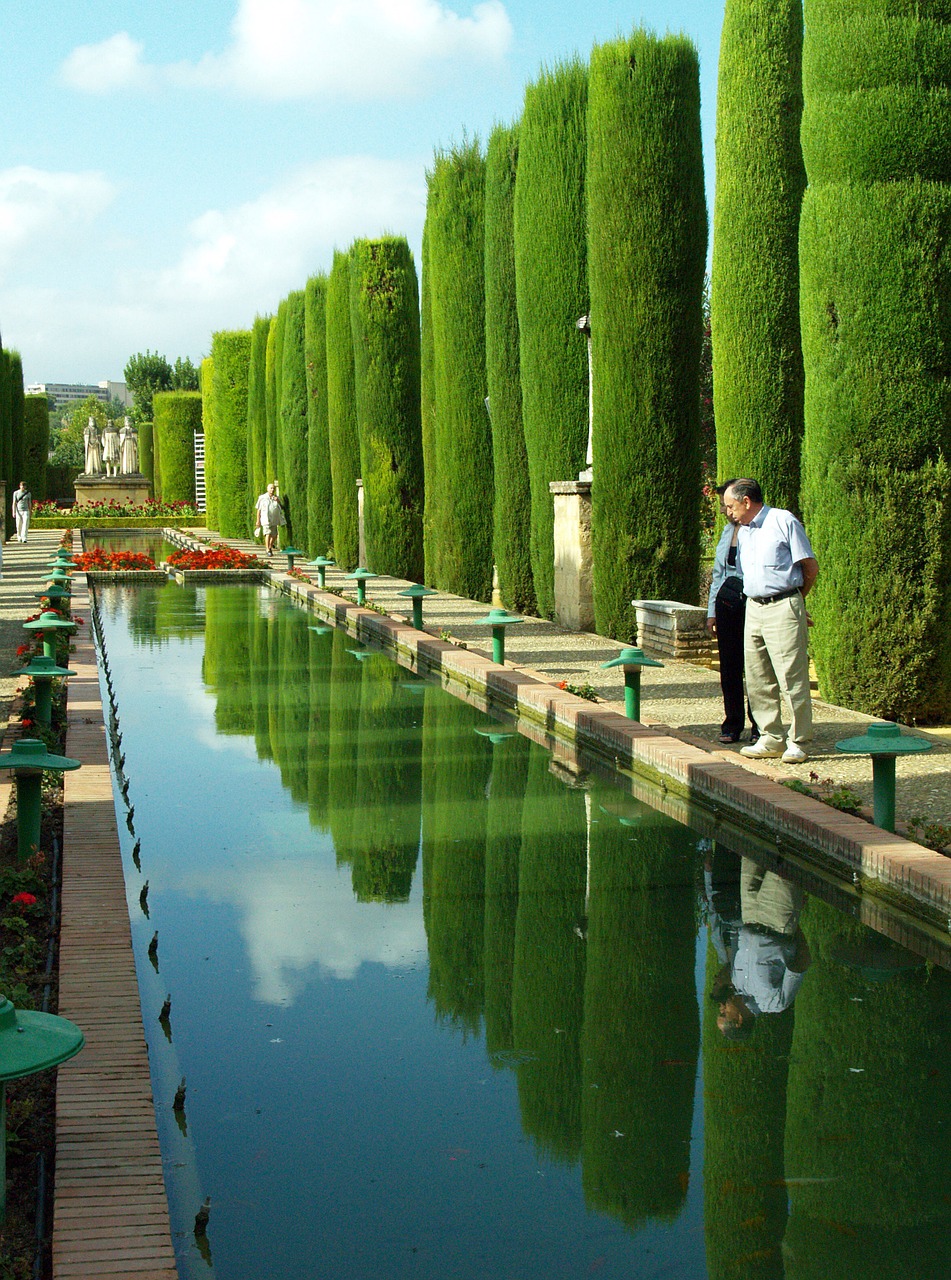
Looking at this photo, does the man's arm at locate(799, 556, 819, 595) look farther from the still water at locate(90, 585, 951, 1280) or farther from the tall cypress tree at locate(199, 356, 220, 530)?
the tall cypress tree at locate(199, 356, 220, 530)

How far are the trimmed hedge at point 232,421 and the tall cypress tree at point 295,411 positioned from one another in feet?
23.4

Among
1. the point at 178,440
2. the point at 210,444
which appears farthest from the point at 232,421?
the point at 178,440

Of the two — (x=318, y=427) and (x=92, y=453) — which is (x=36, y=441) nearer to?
(x=92, y=453)

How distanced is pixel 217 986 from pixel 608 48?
11.0m

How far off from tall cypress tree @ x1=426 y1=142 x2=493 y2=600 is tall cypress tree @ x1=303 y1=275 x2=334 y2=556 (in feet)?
27.0

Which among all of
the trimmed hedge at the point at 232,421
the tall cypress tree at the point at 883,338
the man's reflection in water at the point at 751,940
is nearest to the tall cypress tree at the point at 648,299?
the tall cypress tree at the point at 883,338

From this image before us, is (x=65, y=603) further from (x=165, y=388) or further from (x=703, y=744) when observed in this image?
(x=165, y=388)

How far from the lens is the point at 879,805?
594cm

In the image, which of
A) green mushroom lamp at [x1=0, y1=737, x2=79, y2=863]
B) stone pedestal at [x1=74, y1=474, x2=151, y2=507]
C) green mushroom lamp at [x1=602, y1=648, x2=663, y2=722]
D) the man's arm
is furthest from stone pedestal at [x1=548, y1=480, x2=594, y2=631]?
stone pedestal at [x1=74, y1=474, x2=151, y2=507]

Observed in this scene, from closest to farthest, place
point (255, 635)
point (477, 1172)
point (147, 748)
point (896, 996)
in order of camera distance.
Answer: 1. point (477, 1172)
2. point (896, 996)
3. point (147, 748)
4. point (255, 635)

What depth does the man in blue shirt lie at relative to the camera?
24.2ft

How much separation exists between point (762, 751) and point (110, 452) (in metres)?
46.3

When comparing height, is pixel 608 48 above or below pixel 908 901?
above

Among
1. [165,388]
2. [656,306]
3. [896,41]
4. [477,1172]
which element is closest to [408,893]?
[477,1172]
